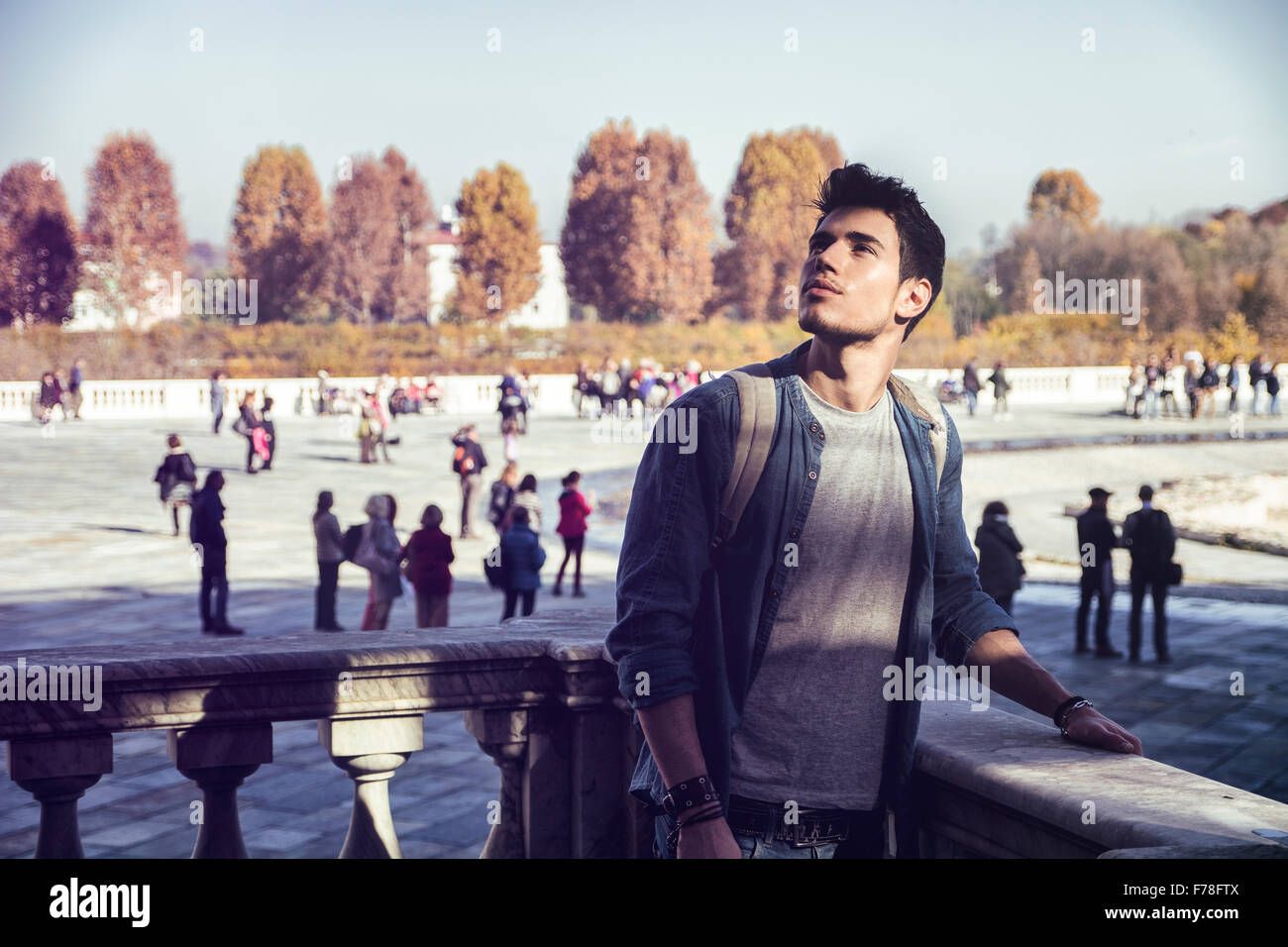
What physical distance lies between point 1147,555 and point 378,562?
6.09m

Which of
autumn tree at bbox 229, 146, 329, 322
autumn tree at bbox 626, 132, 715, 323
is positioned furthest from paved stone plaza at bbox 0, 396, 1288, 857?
autumn tree at bbox 229, 146, 329, 322

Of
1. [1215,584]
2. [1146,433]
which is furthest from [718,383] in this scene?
[1146,433]

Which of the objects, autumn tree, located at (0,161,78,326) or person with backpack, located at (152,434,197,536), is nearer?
person with backpack, located at (152,434,197,536)

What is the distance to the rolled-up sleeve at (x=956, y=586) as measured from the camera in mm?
2236

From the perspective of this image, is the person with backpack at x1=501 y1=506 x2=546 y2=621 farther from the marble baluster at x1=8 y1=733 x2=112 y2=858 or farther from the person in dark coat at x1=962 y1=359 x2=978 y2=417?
the person in dark coat at x1=962 y1=359 x2=978 y2=417

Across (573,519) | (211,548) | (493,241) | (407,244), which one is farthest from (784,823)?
(407,244)

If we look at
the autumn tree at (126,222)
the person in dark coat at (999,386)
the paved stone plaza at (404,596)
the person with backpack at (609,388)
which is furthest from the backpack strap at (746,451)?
the autumn tree at (126,222)

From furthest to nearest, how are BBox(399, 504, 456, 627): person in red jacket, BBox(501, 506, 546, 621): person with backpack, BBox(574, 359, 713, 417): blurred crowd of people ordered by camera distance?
BBox(574, 359, 713, 417): blurred crowd of people
BBox(501, 506, 546, 621): person with backpack
BBox(399, 504, 456, 627): person in red jacket

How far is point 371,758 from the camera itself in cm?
298

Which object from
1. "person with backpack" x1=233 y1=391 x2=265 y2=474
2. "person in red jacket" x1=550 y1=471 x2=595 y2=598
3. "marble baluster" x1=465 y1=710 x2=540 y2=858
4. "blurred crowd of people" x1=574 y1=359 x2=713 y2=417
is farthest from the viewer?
"blurred crowd of people" x1=574 y1=359 x2=713 y2=417

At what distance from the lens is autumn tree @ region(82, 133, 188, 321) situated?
51.1 metres

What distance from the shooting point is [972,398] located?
1433 inches

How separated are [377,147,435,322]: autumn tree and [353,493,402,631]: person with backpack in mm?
53007

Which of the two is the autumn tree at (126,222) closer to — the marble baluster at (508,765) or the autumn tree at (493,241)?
the autumn tree at (493,241)
